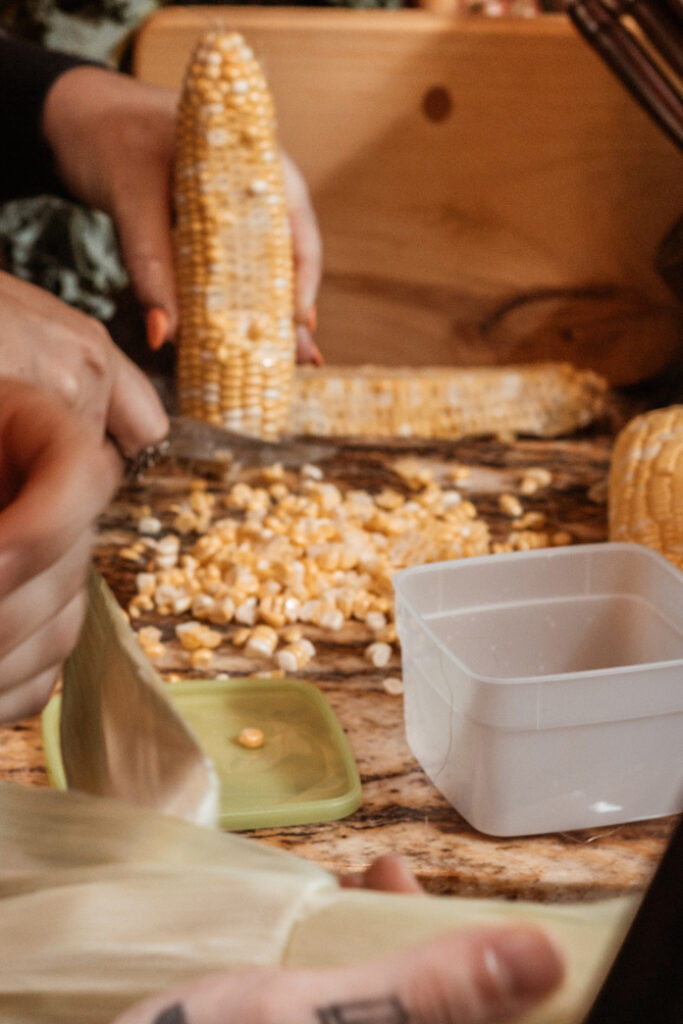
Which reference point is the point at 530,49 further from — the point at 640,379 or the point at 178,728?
the point at 178,728

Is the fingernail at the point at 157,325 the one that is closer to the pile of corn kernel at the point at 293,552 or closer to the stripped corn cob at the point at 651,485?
the pile of corn kernel at the point at 293,552

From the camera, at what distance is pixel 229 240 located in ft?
3.14

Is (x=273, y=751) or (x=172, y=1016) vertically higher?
(x=172, y=1016)

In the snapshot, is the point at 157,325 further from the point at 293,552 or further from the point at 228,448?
the point at 293,552

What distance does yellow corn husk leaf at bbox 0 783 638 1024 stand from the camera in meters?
0.18

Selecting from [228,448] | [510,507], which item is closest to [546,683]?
[510,507]

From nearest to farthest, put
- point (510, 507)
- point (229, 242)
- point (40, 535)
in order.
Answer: point (40, 535), point (510, 507), point (229, 242)

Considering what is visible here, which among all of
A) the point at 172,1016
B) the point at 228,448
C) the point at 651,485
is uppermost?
the point at 172,1016

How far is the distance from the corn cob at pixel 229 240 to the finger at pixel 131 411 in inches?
12.7

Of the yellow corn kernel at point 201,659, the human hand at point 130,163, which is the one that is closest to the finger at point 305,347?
the human hand at point 130,163

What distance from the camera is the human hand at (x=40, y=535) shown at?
28 centimetres

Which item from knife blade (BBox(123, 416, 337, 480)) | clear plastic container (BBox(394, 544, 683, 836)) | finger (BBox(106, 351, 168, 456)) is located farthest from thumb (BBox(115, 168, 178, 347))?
clear plastic container (BBox(394, 544, 683, 836))

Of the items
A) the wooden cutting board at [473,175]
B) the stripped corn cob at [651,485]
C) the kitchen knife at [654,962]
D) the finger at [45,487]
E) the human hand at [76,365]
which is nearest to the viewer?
the kitchen knife at [654,962]

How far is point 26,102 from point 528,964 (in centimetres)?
110
